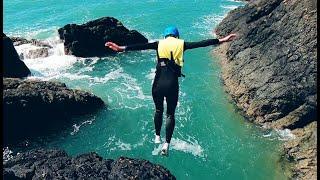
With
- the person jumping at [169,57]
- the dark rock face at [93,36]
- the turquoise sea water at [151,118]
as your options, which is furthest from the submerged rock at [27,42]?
the person jumping at [169,57]

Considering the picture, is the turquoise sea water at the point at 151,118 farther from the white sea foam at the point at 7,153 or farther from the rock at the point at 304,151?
the white sea foam at the point at 7,153

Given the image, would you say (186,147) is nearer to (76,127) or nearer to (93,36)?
(76,127)

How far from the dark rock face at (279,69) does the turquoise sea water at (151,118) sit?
1280mm

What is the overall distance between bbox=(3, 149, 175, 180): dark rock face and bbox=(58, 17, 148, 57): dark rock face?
24500 millimetres

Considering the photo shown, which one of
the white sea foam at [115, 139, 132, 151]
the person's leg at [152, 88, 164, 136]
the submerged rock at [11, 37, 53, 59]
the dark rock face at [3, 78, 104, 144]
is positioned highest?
the person's leg at [152, 88, 164, 136]

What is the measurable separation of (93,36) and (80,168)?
2628 centimetres

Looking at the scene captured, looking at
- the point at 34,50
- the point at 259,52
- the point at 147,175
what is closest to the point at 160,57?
the point at 147,175

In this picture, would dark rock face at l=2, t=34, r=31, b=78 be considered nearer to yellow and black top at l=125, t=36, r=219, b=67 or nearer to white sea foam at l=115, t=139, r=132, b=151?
white sea foam at l=115, t=139, r=132, b=151

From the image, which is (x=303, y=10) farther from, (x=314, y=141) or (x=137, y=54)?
(x=137, y=54)

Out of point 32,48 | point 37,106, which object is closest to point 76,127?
point 37,106

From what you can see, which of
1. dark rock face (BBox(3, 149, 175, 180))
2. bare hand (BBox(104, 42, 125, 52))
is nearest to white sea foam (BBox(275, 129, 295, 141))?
dark rock face (BBox(3, 149, 175, 180))

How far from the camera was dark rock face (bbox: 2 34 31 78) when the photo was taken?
137 feet

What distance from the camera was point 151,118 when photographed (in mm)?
36781

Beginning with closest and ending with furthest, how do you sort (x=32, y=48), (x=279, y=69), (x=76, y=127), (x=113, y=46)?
(x=113, y=46) < (x=76, y=127) < (x=279, y=69) < (x=32, y=48)
